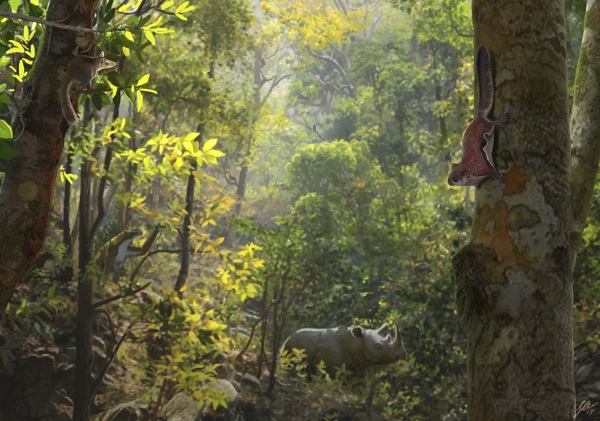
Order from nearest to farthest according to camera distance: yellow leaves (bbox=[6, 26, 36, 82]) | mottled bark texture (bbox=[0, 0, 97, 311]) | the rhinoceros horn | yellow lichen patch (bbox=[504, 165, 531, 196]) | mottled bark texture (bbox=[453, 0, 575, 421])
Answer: mottled bark texture (bbox=[453, 0, 575, 421])
yellow lichen patch (bbox=[504, 165, 531, 196])
mottled bark texture (bbox=[0, 0, 97, 311])
yellow leaves (bbox=[6, 26, 36, 82])
the rhinoceros horn

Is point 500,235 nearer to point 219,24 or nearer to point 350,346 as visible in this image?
point 350,346

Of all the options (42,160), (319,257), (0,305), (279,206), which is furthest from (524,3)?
(279,206)

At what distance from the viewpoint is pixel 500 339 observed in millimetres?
1831

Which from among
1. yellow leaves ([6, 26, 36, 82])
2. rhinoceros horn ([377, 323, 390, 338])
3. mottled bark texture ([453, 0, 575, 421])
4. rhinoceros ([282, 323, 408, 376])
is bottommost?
rhinoceros ([282, 323, 408, 376])

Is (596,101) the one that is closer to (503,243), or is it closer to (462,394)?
(503,243)

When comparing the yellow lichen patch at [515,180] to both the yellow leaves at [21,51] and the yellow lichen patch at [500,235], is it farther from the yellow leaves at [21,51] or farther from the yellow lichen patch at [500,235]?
the yellow leaves at [21,51]

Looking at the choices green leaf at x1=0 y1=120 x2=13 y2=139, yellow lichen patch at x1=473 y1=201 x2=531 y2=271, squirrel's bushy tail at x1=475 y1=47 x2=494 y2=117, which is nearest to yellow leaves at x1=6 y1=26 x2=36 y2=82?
green leaf at x1=0 y1=120 x2=13 y2=139

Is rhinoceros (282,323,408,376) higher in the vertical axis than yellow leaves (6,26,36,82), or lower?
lower

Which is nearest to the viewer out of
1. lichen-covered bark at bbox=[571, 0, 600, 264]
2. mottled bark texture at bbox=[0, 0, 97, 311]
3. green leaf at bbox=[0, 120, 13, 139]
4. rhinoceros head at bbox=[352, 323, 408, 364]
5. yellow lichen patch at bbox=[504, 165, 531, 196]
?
yellow lichen patch at bbox=[504, 165, 531, 196]

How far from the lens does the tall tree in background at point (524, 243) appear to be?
181 centimetres

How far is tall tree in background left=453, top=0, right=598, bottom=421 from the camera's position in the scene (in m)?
1.81

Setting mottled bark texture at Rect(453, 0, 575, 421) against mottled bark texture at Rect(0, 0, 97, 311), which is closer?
mottled bark texture at Rect(453, 0, 575, 421)

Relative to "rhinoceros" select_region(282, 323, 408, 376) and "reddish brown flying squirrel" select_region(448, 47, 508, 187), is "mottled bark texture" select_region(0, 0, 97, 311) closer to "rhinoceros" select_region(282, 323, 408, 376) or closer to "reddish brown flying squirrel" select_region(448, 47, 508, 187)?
"reddish brown flying squirrel" select_region(448, 47, 508, 187)

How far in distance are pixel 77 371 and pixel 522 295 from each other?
5.94m
